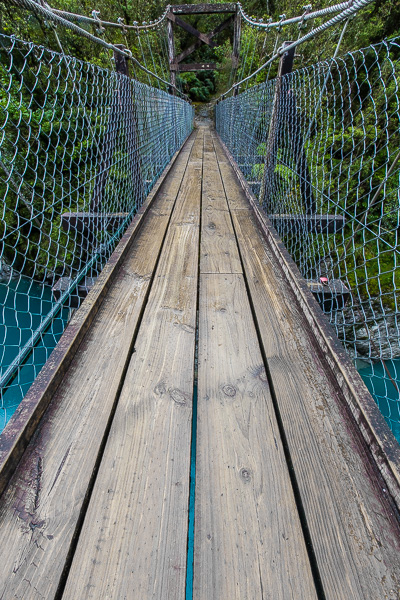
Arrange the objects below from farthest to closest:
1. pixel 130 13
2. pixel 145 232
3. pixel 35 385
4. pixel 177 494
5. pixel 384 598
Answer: pixel 130 13 → pixel 145 232 → pixel 35 385 → pixel 177 494 → pixel 384 598

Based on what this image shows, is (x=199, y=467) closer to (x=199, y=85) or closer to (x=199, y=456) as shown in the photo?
(x=199, y=456)

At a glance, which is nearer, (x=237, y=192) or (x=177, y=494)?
(x=177, y=494)

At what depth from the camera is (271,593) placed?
47 centimetres

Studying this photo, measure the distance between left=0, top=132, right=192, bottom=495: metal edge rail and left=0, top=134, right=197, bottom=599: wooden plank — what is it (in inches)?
0.8

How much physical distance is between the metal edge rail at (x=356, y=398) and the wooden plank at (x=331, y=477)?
0.06ft

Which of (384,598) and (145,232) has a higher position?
(145,232)

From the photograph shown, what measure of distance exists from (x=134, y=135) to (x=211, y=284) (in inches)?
67.2

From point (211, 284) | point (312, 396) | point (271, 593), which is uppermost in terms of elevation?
point (211, 284)

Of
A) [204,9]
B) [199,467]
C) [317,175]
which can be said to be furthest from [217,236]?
[204,9]

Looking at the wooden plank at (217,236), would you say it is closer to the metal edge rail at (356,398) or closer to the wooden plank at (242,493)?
the metal edge rail at (356,398)

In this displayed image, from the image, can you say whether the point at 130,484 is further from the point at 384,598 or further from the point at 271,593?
the point at 384,598

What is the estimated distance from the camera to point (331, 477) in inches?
24.1

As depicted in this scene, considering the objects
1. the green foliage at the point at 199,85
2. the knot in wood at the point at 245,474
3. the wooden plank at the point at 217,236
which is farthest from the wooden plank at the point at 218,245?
the green foliage at the point at 199,85

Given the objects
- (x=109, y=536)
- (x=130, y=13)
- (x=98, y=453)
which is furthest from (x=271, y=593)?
(x=130, y=13)
